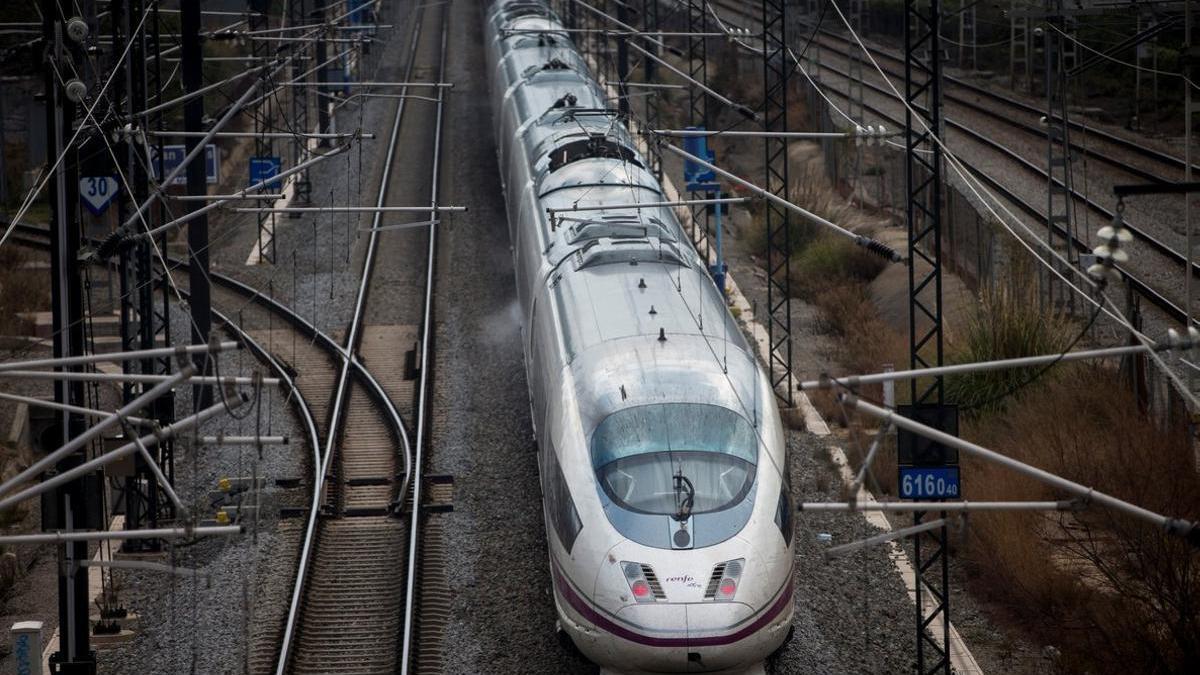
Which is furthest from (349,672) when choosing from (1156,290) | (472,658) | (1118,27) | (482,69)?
(482,69)

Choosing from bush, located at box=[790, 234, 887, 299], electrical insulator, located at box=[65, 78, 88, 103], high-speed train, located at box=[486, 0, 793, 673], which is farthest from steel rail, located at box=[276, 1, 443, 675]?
bush, located at box=[790, 234, 887, 299]

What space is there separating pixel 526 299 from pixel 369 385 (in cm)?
302

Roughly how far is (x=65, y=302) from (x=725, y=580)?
5.84 meters

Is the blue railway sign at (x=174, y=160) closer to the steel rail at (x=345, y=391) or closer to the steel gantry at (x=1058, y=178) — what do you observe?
the steel rail at (x=345, y=391)

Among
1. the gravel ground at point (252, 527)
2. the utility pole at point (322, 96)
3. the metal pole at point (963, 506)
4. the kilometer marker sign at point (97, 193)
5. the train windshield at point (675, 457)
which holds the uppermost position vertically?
the utility pole at point (322, 96)

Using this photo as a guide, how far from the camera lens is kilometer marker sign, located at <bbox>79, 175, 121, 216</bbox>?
2078 cm

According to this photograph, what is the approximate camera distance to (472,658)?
600 inches

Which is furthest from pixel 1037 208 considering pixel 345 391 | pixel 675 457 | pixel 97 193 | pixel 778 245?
pixel 675 457

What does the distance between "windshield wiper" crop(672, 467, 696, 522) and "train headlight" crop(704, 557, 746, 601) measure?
0.55 m

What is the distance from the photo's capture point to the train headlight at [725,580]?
12.8 meters

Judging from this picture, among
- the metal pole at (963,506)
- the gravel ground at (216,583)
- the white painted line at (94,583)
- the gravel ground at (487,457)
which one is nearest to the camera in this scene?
the metal pole at (963,506)

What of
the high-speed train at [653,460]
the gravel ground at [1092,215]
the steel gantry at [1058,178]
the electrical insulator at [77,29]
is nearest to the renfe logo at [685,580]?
the high-speed train at [653,460]

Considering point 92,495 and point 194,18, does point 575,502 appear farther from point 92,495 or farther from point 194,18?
point 194,18

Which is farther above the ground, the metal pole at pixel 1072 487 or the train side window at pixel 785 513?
the metal pole at pixel 1072 487
